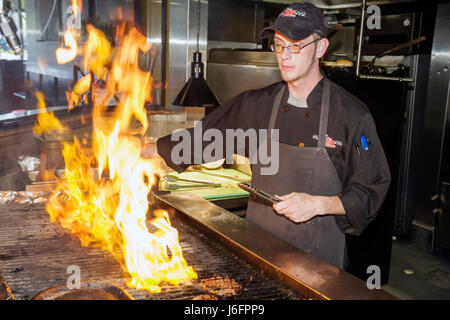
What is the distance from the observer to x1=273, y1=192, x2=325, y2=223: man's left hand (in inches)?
82.4

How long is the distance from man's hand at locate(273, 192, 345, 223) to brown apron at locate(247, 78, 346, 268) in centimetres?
18

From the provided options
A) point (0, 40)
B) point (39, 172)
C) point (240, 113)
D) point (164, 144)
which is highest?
point (0, 40)

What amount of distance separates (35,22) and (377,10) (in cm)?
390

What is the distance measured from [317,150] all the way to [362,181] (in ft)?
0.95

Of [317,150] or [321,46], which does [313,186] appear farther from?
[321,46]

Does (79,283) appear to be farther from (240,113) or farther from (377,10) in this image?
(377,10)

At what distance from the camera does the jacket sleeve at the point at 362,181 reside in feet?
7.47

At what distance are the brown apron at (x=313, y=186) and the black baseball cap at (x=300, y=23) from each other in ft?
1.07

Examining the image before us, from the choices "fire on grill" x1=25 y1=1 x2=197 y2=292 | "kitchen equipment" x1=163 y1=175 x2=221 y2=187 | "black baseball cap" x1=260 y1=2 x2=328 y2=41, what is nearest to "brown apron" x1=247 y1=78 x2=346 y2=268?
"black baseball cap" x1=260 y1=2 x2=328 y2=41

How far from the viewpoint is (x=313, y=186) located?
8.04 feet

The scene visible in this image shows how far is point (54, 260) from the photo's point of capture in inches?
74.2

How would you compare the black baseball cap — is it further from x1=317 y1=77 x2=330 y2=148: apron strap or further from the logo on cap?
x1=317 y1=77 x2=330 y2=148: apron strap

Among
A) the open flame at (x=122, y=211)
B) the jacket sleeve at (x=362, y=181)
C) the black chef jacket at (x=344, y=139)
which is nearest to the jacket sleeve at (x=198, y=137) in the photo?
the black chef jacket at (x=344, y=139)

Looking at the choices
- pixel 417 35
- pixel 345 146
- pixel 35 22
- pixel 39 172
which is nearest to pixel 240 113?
pixel 345 146
